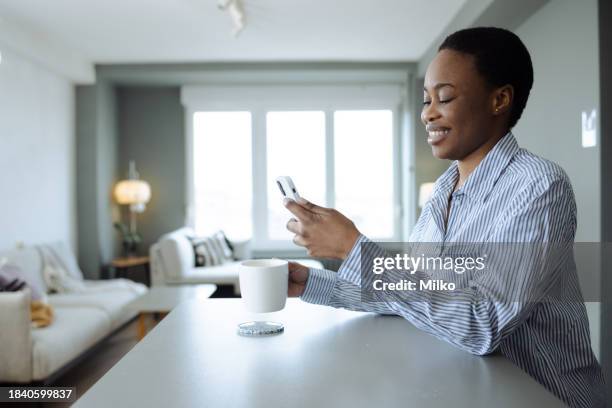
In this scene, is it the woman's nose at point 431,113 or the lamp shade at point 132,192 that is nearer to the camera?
the woman's nose at point 431,113

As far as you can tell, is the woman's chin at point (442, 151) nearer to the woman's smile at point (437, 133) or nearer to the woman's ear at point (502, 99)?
the woman's smile at point (437, 133)

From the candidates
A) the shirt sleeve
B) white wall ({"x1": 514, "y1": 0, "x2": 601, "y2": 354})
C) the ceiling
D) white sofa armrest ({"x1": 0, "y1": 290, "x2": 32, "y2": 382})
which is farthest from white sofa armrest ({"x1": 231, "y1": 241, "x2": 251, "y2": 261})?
the shirt sleeve

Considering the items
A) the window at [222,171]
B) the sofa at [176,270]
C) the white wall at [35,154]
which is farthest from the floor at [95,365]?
the window at [222,171]

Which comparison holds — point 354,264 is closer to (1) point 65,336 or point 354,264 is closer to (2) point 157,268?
(1) point 65,336

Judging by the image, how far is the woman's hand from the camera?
0.84 meters

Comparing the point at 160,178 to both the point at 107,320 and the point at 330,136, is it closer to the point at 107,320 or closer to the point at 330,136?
the point at 330,136

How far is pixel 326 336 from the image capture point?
93cm

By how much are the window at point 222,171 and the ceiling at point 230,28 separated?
3.45 ft

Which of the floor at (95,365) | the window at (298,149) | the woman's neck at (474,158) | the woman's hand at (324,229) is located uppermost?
the window at (298,149)

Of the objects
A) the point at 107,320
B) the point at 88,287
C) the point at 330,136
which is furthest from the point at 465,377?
the point at 330,136

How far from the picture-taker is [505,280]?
82 cm

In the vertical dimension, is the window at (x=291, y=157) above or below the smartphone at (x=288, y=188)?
above

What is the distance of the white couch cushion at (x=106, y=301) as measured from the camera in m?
3.79

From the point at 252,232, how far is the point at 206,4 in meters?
3.01
